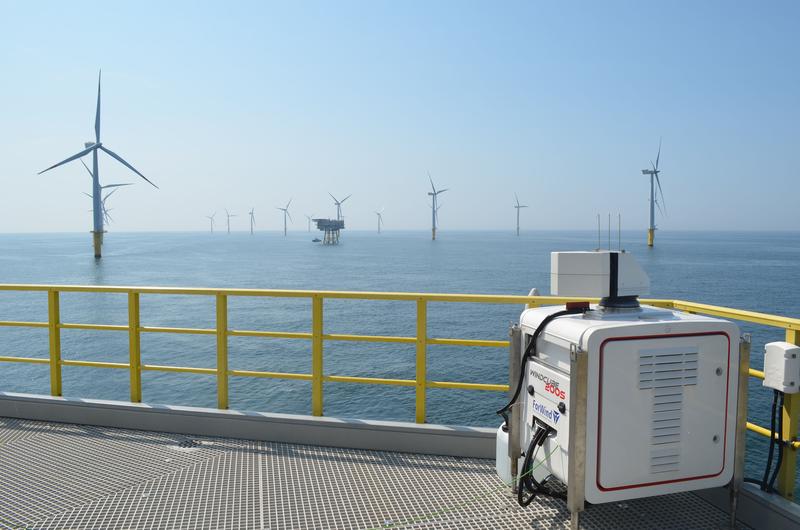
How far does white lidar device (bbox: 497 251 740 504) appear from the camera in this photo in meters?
3.48

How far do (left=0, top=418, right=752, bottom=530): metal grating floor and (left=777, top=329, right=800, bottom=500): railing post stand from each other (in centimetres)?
46

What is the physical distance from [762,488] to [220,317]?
4.53 m

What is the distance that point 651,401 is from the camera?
11.6 ft

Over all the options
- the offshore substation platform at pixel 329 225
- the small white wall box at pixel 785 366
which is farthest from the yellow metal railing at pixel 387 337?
the offshore substation platform at pixel 329 225

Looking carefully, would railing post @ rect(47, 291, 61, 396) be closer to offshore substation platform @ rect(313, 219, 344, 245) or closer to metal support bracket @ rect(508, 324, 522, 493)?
metal support bracket @ rect(508, 324, 522, 493)

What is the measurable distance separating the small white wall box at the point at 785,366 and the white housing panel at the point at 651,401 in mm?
361

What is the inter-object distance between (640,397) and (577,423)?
16.6 inches

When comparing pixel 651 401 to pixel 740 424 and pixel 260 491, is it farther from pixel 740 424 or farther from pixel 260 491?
pixel 260 491

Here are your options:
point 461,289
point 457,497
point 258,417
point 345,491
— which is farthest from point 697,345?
point 461,289

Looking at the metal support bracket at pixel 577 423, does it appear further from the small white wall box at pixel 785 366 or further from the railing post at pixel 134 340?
the railing post at pixel 134 340

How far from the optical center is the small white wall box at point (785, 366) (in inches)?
148

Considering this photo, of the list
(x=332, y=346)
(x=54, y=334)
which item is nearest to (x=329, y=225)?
(x=332, y=346)

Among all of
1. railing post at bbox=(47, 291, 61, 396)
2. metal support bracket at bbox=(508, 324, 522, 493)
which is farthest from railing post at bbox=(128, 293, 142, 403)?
metal support bracket at bbox=(508, 324, 522, 493)

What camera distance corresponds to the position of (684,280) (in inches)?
2366
